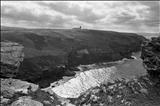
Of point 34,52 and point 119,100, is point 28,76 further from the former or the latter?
point 119,100

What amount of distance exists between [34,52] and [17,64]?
2365 centimetres

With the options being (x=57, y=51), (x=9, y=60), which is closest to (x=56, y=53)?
(x=57, y=51)

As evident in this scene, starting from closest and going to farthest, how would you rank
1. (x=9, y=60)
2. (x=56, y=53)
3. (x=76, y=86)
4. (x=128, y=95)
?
(x=128, y=95)
(x=76, y=86)
(x=9, y=60)
(x=56, y=53)

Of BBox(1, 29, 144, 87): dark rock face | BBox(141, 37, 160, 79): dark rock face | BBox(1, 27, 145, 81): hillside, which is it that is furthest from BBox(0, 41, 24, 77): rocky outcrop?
BBox(141, 37, 160, 79): dark rock face

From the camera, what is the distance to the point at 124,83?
20.0 meters

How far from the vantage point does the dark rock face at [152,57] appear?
20.0m

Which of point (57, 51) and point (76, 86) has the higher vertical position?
point (57, 51)

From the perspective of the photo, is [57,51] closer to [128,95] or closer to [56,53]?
[56,53]

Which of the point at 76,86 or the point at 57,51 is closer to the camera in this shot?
the point at 76,86

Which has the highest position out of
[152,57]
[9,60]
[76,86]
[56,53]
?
[152,57]

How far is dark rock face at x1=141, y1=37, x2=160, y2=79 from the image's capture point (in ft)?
65.7

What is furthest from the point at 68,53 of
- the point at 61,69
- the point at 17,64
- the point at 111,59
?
the point at 17,64

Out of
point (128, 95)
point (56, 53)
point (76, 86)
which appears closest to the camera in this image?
point (128, 95)

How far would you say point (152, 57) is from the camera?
69.2ft
